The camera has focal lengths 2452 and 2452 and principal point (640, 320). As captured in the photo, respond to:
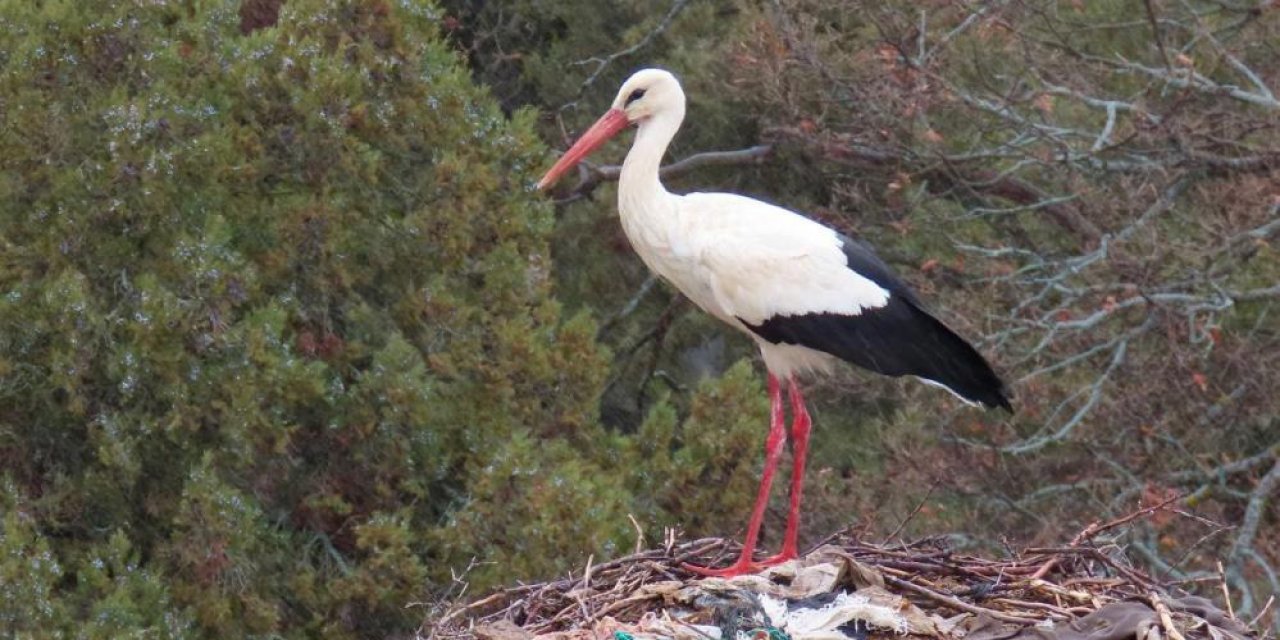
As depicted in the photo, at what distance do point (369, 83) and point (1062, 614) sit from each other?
5.84m

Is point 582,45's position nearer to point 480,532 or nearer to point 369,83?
point 369,83

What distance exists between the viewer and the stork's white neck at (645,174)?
8.16 metres

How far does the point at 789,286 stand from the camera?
8.01 metres

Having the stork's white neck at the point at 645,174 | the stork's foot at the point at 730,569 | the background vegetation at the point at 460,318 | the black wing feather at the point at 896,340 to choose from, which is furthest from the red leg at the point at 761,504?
the background vegetation at the point at 460,318

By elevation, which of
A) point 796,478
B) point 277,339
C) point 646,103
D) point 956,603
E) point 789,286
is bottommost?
point 277,339

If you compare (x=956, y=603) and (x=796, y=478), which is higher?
(x=956, y=603)

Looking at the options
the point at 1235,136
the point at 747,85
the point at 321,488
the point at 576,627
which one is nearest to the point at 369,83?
the point at 321,488

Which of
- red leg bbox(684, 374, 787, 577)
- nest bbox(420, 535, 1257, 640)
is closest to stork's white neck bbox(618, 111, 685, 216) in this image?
red leg bbox(684, 374, 787, 577)

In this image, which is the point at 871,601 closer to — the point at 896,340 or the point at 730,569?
the point at 730,569

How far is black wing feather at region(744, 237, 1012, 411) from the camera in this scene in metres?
7.93

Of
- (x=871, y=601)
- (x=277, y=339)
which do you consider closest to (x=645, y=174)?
(x=871, y=601)

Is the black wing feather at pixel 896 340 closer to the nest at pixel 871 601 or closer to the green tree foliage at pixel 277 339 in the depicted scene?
the nest at pixel 871 601

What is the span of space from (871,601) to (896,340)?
4.31ft

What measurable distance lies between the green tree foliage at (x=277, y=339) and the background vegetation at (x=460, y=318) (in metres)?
0.02
